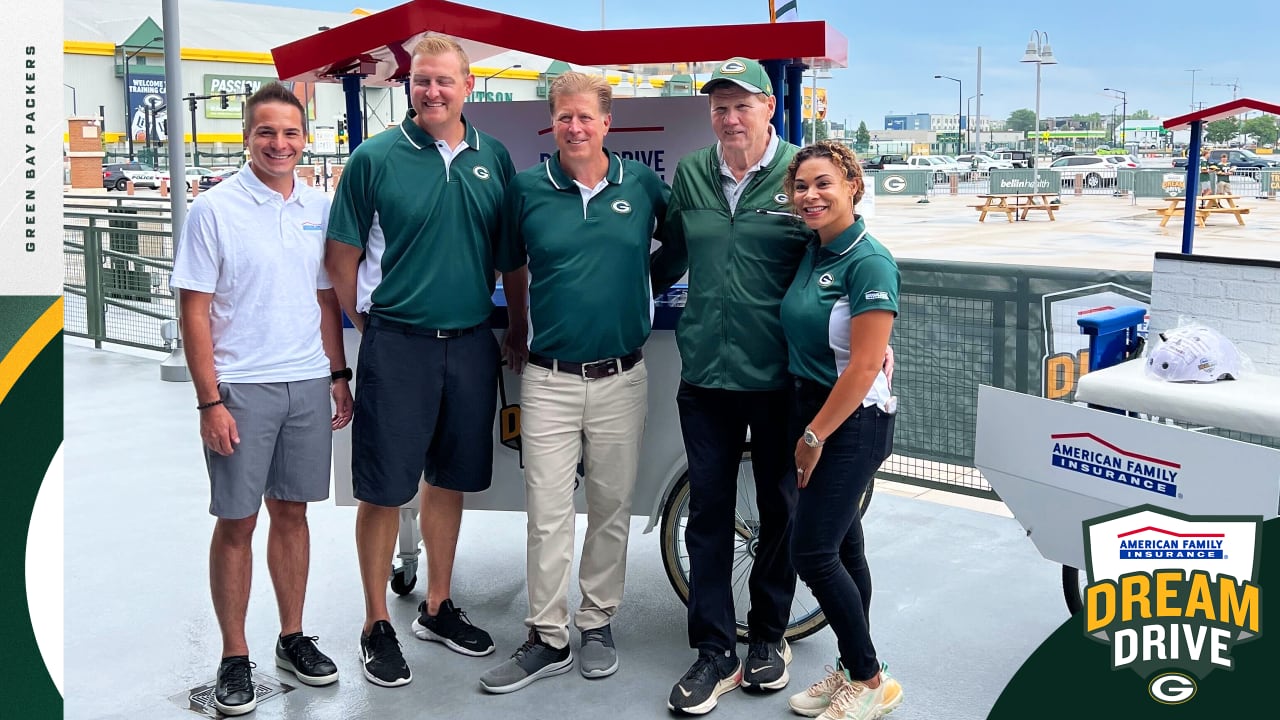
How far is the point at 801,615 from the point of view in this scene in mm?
4105

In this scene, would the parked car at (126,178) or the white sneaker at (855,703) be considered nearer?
the white sneaker at (855,703)

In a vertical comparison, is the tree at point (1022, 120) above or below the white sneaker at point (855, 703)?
above

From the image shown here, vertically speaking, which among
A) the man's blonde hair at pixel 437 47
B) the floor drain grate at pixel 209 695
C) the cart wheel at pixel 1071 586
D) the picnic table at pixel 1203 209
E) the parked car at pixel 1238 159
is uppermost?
the parked car at pixel 1238 159

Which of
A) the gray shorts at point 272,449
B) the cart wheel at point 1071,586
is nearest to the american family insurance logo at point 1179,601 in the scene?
the cart wheel at point 1071,586

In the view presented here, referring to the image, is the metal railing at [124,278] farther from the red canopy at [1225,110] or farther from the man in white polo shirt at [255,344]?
the red canopy at [1225,110]

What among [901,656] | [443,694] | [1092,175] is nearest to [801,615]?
[901,656]

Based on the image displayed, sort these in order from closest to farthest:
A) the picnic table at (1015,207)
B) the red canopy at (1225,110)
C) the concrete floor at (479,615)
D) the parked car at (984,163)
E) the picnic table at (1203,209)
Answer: the concrete floor at (479,615) → the red canopy at (1225,110) → the picnic table at (1203,209) → the picnic table at (1015,207) → the parked car at (984,163)

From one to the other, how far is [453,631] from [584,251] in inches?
58.2

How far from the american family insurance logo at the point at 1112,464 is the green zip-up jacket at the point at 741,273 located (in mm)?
938

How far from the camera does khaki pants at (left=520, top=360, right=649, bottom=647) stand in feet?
12.2

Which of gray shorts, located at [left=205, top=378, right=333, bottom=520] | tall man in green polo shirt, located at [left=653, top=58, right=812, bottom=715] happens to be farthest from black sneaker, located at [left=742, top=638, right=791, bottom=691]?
gray shorts, located at [left=205, top=378, right=333, bottom=520]

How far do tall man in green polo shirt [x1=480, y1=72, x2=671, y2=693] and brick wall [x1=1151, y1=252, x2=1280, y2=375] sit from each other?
199 centimetres

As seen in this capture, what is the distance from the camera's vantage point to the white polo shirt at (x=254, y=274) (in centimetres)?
331

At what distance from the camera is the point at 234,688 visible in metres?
3.59
